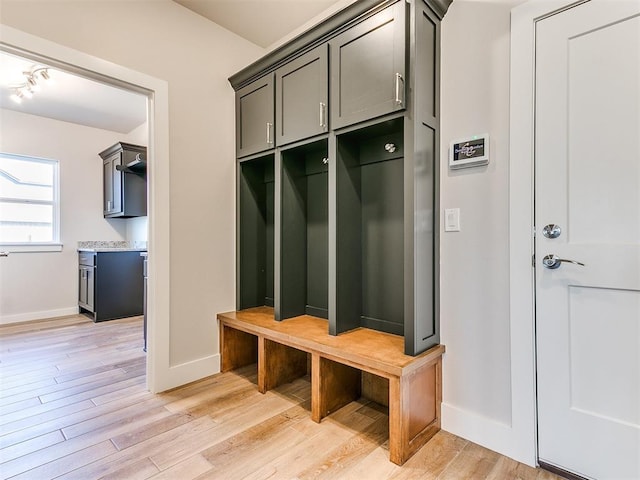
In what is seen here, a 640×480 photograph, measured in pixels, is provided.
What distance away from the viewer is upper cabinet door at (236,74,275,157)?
2430mm

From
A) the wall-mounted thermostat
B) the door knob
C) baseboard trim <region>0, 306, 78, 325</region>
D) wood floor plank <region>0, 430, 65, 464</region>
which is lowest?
wood floor plank <region>0, 430, 65, 464</region>

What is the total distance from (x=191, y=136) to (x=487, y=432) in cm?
262

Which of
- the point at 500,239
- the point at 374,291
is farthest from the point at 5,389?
the point at 500,239

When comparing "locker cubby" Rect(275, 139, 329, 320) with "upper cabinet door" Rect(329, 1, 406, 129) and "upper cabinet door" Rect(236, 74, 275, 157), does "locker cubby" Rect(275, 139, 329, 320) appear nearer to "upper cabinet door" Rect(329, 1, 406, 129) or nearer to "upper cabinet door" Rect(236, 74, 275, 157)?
"upper cabinet door" Rect(236, 74, 275, 157)

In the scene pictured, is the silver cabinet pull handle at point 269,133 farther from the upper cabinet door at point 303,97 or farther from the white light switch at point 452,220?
the white light switch at point 452,220

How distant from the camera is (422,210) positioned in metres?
1.72

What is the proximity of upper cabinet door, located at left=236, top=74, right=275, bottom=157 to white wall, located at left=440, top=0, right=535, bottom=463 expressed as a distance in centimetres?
121

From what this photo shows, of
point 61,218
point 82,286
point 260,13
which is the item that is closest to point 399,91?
point 260,13

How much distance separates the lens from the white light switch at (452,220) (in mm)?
1771

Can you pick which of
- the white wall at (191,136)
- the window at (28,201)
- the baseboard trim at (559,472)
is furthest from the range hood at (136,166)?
the baseboard trim at (559,472)

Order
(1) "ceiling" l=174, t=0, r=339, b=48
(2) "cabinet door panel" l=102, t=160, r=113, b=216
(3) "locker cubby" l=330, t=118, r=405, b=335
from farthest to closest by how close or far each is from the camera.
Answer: (2) "cabinet door panel" l=102, t=160, r=113, b=216 → (1) "ceiling" l=174, t=0, r=339, b=48 → (3) "locker cubby" l=330, t=118, r=405, b=335

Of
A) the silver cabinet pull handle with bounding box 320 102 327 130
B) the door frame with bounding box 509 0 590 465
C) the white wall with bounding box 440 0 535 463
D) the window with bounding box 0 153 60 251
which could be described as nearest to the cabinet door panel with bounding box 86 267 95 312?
the window with bounding box 0 153 60 251

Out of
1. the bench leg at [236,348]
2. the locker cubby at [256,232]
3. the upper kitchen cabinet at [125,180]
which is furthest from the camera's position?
the upper kitchen cabinet at [125,180]

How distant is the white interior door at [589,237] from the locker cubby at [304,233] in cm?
136
